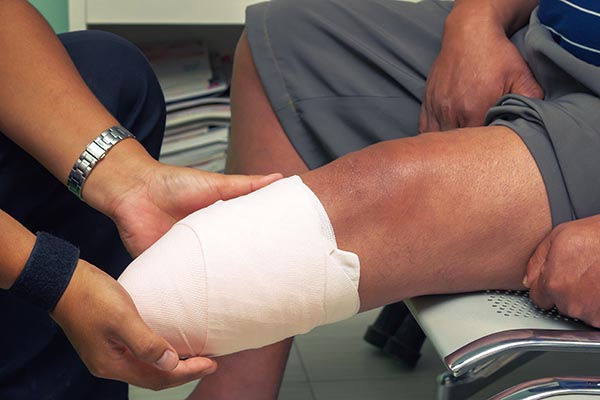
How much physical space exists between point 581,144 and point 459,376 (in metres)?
0.26

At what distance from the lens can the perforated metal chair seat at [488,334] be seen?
24.9 inches

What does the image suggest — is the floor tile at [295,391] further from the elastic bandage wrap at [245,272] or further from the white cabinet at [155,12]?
the white cabinet at [155,12]

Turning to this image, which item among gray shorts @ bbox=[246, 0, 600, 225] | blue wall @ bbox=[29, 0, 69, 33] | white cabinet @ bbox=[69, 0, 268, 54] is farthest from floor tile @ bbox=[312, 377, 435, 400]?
blue wall @ bbox=[29, 0, 69, 33]

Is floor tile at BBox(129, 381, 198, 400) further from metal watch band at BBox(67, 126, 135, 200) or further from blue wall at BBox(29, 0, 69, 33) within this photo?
blue wall at BBox(29, 0, 69, 33)

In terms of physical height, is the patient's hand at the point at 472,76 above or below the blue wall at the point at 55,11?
above

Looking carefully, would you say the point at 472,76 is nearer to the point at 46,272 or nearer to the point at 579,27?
the point at 579,27

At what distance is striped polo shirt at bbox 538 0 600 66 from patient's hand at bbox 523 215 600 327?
205 mm

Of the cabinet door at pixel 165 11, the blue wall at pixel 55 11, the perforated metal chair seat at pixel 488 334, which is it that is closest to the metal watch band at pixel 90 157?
the perforated metal chair seat at pixel 488 334

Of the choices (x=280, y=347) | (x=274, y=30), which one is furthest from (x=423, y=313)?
(x=274, y=30)

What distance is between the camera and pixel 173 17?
5.18 feet

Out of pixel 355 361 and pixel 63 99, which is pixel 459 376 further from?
pixel 355 361

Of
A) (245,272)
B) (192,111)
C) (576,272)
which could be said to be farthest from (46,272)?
(192,111)

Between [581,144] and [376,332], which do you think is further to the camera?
[376,332]

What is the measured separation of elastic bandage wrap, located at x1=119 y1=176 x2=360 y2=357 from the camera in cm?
71
